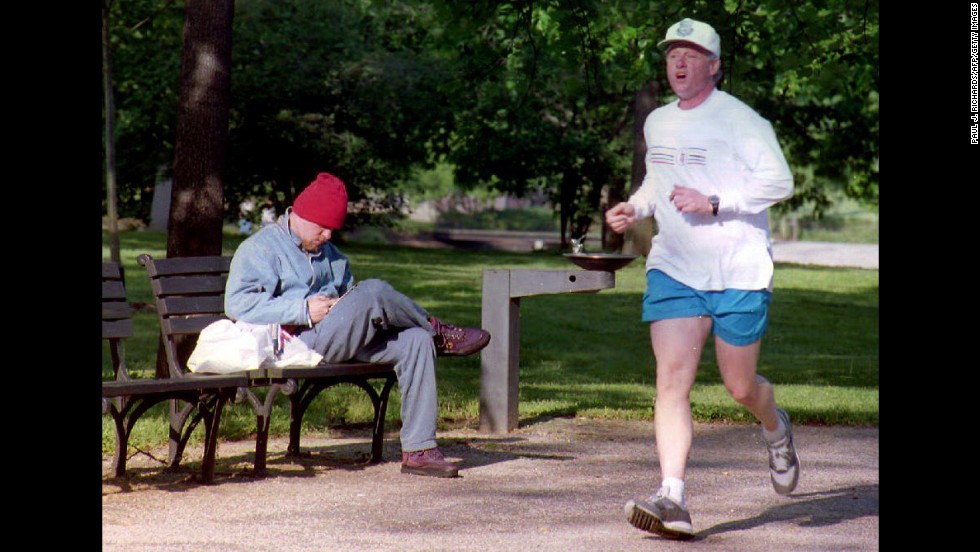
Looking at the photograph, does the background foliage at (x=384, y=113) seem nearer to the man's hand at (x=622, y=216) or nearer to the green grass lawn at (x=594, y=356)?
the green grass lawn at (x=594, y=356)

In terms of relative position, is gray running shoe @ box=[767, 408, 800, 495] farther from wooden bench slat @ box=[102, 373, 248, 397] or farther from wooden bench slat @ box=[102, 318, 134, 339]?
wooden bench slat @ box=[102, 318, 134, 339]

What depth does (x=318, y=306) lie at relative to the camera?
6.86 m

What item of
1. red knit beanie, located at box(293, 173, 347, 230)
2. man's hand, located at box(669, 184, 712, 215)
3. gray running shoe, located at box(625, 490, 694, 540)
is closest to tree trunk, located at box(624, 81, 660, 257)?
red knit beanie, located at box(293, 173, 347, 230)

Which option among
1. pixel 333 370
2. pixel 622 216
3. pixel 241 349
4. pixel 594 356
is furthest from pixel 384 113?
pixel 622 216

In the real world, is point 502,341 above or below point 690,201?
below

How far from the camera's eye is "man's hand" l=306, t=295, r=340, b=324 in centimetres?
686

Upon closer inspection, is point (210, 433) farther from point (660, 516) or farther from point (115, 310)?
point (660, 516)

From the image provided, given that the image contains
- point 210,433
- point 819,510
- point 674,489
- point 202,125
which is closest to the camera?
point 674,489

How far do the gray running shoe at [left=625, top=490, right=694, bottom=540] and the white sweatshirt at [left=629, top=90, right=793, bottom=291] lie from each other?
82 cm

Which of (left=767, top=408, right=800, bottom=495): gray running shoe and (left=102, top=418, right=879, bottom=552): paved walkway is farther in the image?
(left=767, top=408, right=800, bottom=495): gray running shoe

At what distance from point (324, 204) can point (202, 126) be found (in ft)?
7.62

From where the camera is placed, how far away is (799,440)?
847 centimetres
